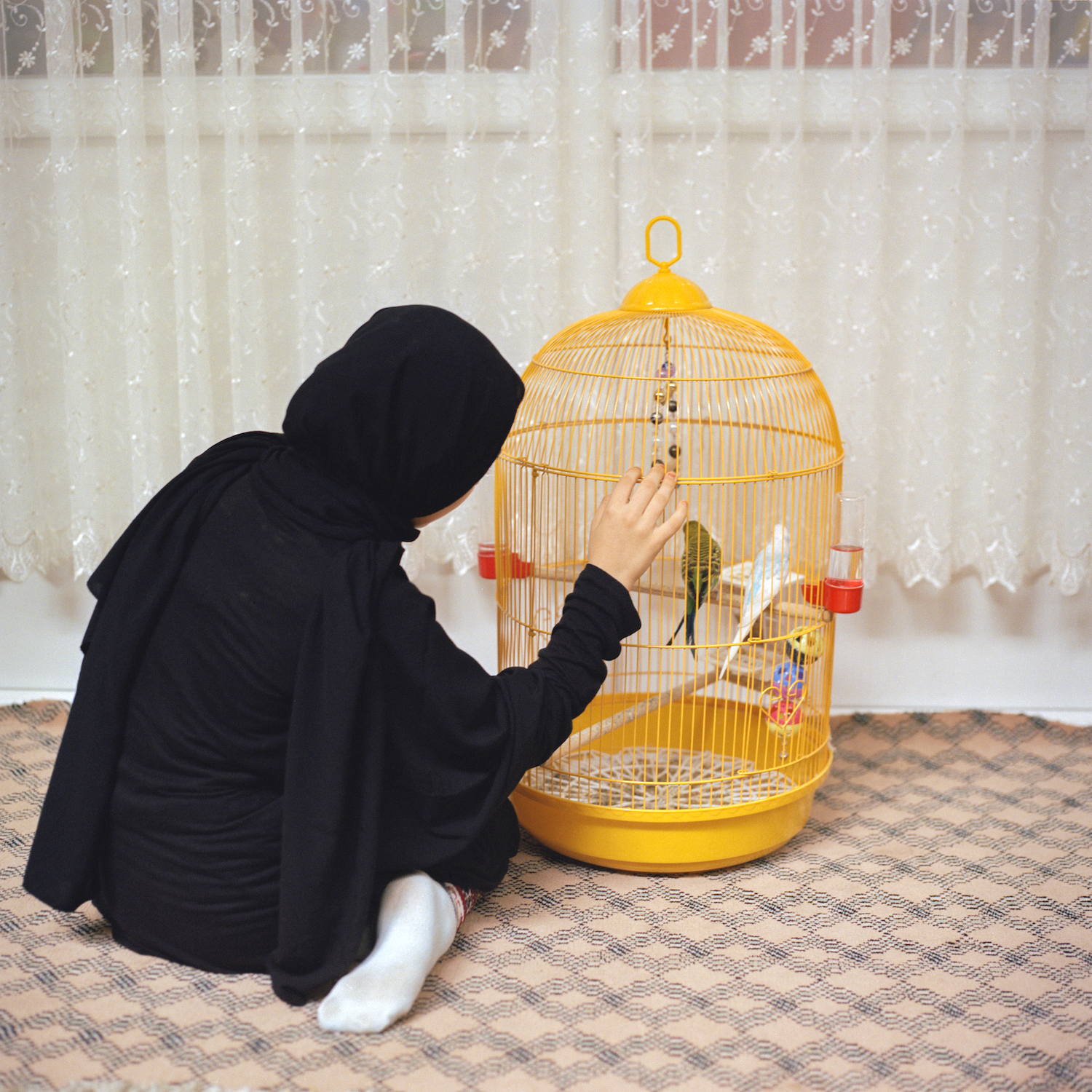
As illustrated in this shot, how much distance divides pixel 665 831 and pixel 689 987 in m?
0.29

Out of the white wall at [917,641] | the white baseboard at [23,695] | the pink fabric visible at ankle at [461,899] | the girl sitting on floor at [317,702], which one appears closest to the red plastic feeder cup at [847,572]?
the girl sitting on floor at [317,702]

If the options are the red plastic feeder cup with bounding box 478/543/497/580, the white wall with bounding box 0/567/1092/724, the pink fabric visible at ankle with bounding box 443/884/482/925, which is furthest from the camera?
the white wall with bounding box 0/567/1092/724

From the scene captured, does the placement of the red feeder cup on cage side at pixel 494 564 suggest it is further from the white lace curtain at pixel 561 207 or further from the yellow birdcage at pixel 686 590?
the white lace curtain at pixel 561 207

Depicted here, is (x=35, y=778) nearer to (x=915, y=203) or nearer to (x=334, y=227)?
(x=334, y=227)

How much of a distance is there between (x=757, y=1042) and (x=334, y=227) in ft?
5.29

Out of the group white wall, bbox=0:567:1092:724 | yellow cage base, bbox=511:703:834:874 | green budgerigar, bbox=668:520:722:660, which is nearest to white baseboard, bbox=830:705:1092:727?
white wall, bbox=0:567:1092:724

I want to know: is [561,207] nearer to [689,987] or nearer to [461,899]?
[461,899]

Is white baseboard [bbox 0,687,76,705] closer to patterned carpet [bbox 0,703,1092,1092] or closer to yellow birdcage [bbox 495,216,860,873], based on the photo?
patterned carpet [bbox 0,703,1092,1092]

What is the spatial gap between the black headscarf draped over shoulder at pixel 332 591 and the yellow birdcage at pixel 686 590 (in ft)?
1.19

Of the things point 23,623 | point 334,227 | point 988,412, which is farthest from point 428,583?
point 988,412

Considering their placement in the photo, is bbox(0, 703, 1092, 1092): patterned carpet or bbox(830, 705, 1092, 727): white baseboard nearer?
bbox(0, 703, 1092, 1092): patterned carpet

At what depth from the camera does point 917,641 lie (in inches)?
97.9

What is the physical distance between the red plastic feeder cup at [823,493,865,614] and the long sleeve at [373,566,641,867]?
1.22ft

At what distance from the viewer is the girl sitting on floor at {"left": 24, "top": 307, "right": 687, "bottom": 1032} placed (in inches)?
55.8
